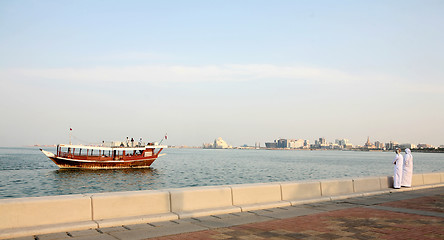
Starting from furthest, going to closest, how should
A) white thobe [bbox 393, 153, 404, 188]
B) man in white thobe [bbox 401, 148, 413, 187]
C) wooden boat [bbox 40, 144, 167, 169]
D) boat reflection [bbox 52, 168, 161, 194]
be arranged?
1. wooden boat [bbox 40, 144, 167, 169]
2. boat reflection [bbox 52, 168, 161, 194]
3. man in white thobe [bbox 401, 148, 413, 187]
4. white thobe [bbox 393, 153, 404, 188]

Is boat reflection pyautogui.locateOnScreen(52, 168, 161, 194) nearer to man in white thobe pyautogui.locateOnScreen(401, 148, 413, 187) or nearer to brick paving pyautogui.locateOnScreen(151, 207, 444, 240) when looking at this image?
man in white thobe pyautogui.locateOnScreen(401, 148, 413, 187)

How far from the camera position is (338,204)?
12297mm

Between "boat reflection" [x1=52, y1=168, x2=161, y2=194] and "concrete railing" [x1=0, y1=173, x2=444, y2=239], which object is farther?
"boat reflection" [x1=52, y1=168, x2=161, y2=194]

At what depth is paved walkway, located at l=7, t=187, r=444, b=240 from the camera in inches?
308

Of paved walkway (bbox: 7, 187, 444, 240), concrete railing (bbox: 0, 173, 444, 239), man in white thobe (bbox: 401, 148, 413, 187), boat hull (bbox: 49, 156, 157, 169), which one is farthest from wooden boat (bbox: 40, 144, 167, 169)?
paved walkway (bbox: 7, 187, 444, 240)

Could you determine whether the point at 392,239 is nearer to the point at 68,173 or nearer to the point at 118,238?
the point at 118,238

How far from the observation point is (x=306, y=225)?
8.97m

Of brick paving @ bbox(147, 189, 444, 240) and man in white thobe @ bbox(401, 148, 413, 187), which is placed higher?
man in white thobe @ bbox(401, 148, 413, 187)

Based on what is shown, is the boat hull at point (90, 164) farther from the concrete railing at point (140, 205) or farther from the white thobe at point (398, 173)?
the concrete railing at point (140, 205)

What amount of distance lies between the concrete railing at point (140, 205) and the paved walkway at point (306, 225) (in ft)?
0.90

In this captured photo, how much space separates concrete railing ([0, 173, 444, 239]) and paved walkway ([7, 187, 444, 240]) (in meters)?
0.28

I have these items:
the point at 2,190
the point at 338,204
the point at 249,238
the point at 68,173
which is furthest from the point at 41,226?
the point at 68,173

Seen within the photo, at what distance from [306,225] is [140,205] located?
151 inches

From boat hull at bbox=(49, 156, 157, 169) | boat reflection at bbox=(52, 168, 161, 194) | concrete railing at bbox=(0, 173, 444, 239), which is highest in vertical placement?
concrete railing at bbox=(0, 173, 444, 239)
